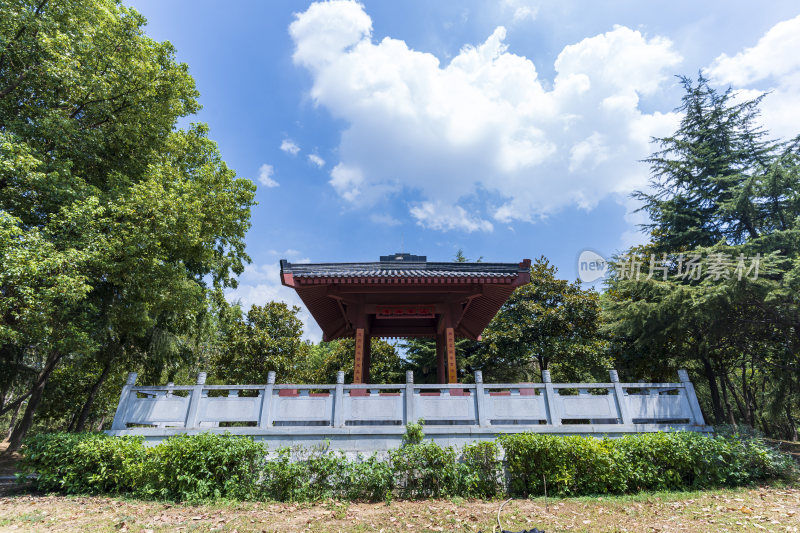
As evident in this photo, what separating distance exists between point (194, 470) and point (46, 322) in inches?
183

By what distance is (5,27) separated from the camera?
7949 millimetres

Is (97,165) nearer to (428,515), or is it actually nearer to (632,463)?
(428,515)

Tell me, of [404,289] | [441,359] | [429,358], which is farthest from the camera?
[429,358]

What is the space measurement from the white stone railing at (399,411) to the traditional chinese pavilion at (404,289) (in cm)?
135

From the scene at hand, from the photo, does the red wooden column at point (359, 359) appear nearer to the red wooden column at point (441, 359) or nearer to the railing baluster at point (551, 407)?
the red wooden column at point (441, 359)

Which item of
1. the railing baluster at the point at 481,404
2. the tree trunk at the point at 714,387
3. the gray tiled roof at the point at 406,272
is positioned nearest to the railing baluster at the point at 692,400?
the gray tiled roof at the point at 406,272

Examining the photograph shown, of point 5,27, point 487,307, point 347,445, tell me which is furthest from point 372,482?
point 5,27

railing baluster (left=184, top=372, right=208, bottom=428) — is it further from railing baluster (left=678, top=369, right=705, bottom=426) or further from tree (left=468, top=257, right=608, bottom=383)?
tree (left=468, top=257, right=608, bottom=383)

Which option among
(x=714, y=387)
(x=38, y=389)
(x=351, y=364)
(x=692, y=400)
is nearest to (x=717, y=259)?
(x=692, y=400)

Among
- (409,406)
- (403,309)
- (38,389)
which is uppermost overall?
(403,309)

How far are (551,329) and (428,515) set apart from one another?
13997 millimetres

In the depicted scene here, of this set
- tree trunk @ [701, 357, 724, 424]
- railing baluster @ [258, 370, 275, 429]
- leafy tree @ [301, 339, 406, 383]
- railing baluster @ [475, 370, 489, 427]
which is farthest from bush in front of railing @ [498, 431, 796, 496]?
leafy tree @ [301, 339, 406, 383]

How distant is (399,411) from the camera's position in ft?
28.2

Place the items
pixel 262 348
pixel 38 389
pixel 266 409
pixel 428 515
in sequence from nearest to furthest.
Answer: pixel 428 515 → pixel 266 409 → pixel 38 389 → pixel 262 348
